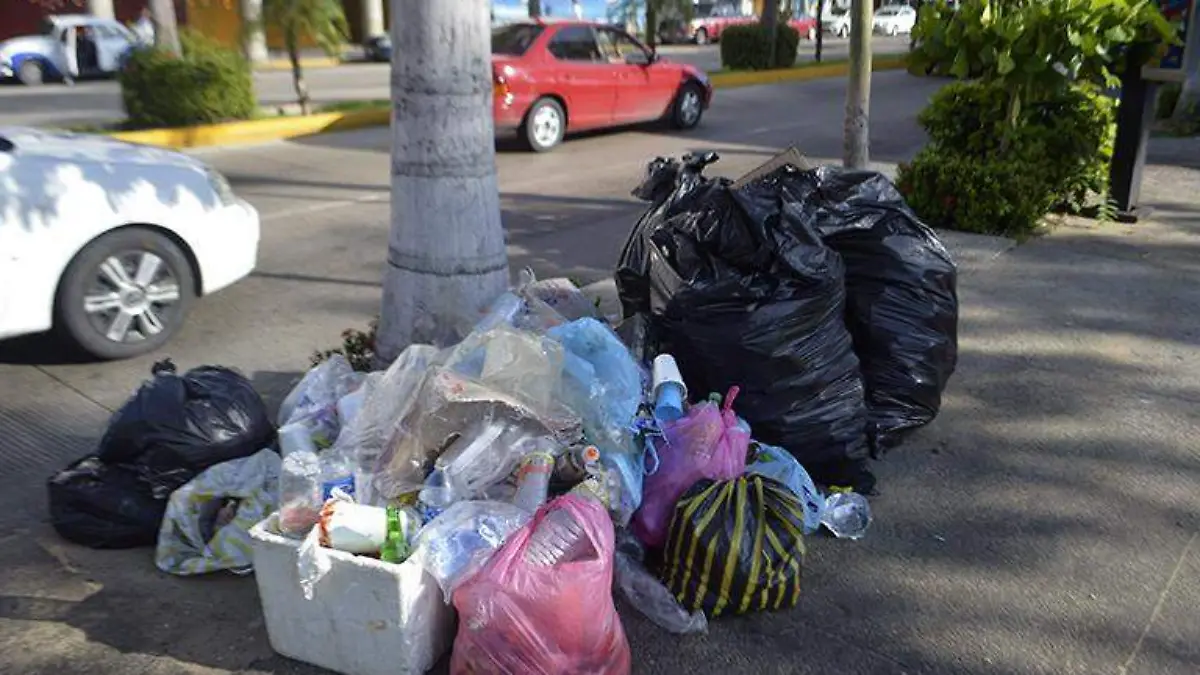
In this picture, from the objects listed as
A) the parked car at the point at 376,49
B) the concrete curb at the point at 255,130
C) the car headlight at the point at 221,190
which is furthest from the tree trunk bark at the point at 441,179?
the parked car at the point at 376,49

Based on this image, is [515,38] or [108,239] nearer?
[108,239]

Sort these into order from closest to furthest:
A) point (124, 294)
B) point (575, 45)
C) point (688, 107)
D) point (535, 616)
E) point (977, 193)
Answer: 1. point (535, 616)
2. point (124, 294)
3. point (977, 193)
4. point (575, 45)
5. point (688, 107)

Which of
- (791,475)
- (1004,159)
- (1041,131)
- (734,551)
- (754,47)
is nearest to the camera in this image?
(734,551)

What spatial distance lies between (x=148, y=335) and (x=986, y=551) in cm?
415

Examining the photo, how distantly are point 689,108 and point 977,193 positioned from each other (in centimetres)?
779

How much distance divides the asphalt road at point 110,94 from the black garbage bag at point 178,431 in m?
13.4

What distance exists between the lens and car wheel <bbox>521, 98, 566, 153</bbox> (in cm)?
1214

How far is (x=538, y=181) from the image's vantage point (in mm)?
10336

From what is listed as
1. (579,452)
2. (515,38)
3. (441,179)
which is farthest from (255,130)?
(579,452)

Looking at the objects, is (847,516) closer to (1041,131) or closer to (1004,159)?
(1004,159)

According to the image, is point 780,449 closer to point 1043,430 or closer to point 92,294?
point 1043,430

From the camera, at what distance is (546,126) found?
487 inches

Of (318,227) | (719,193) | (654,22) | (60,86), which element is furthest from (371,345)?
(654,22)

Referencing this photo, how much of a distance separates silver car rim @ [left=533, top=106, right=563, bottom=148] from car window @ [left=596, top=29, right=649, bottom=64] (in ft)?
4.15
